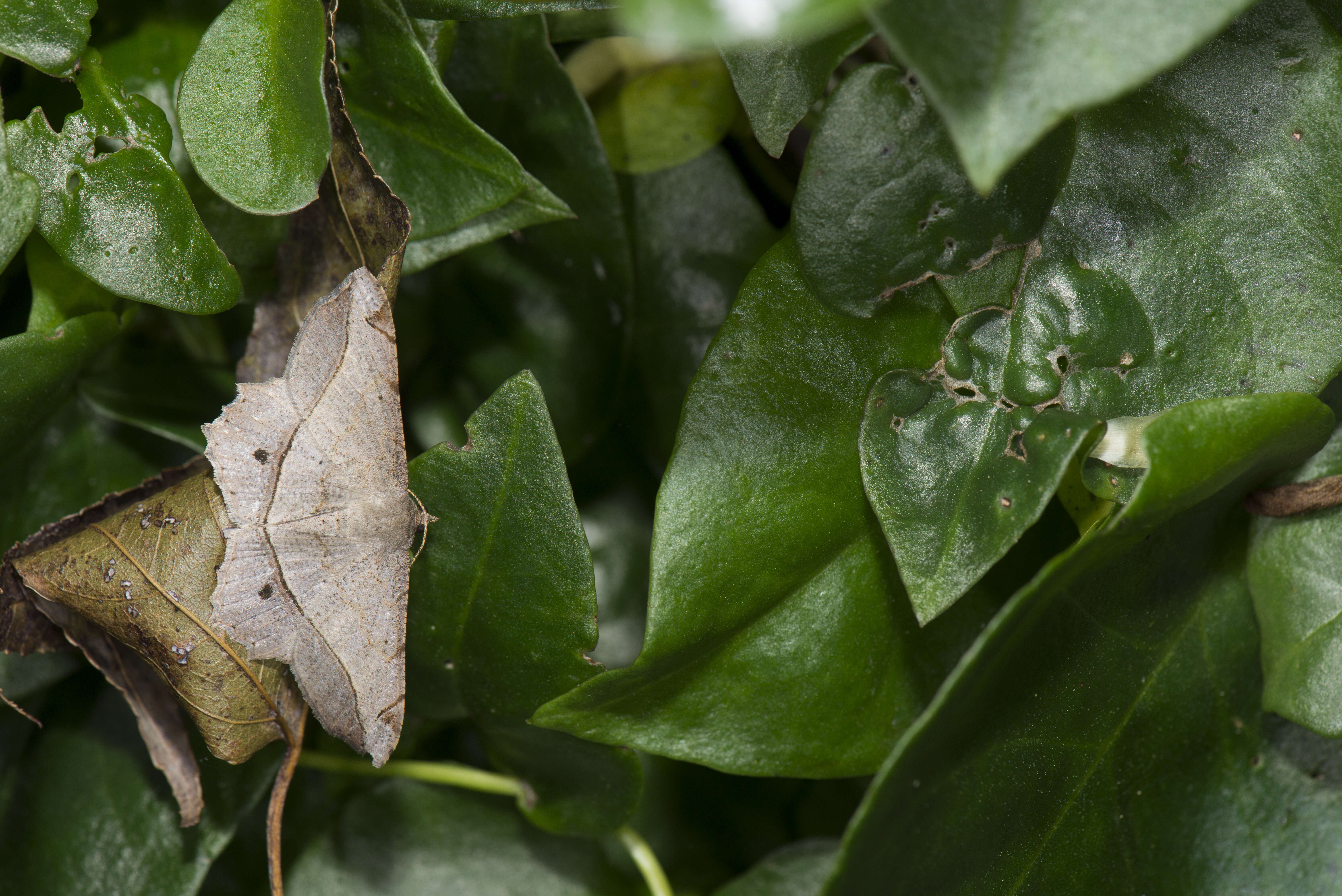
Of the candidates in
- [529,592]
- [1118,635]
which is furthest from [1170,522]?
[529,592]

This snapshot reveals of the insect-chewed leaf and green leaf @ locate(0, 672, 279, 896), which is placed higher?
the insect-chewed leaf

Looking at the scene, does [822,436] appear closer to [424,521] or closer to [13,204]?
[424,521]

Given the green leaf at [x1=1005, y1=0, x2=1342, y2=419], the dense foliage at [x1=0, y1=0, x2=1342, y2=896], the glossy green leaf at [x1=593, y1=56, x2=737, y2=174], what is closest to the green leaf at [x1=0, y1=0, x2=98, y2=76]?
the dense foliage at [x1=0, y1=0, x2=1342, y2=896]

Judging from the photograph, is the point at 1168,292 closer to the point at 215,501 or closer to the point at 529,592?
the point at 529,592

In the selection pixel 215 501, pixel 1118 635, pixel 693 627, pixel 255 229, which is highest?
pixel 255 229

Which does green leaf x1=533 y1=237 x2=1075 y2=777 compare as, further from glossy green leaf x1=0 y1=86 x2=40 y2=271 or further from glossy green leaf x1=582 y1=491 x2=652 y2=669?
A: glossy green leaf x1=0 y1=86 x2=40 y2=271

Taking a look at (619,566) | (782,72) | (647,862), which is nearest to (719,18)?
(782,72)
